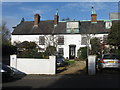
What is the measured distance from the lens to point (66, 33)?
3183cm

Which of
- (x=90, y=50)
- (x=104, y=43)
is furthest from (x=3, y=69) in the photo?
(x=104, y=43)

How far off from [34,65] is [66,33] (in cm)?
2002

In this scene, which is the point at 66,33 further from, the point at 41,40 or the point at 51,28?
the point at 41,40

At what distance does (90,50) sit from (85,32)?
4.24 metres

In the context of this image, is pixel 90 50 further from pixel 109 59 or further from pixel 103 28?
pixel 109 59

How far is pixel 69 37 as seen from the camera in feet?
105

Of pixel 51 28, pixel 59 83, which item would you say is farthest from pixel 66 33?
pixel 59 83

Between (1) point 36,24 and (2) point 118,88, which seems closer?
(2) point 118,88

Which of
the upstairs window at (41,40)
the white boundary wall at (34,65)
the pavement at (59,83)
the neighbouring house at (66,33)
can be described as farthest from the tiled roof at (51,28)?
the pavement at (59,83)

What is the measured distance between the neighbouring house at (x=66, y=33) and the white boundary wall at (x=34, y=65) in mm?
16489

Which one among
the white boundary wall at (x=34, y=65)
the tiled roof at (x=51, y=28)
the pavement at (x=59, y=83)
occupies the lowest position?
the pavement at (x=59, y=83)

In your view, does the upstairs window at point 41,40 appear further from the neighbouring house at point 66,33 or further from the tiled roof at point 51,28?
the tiled roof at point 51,28

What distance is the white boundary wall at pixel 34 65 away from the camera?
1224 cm

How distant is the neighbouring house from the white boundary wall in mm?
16489
